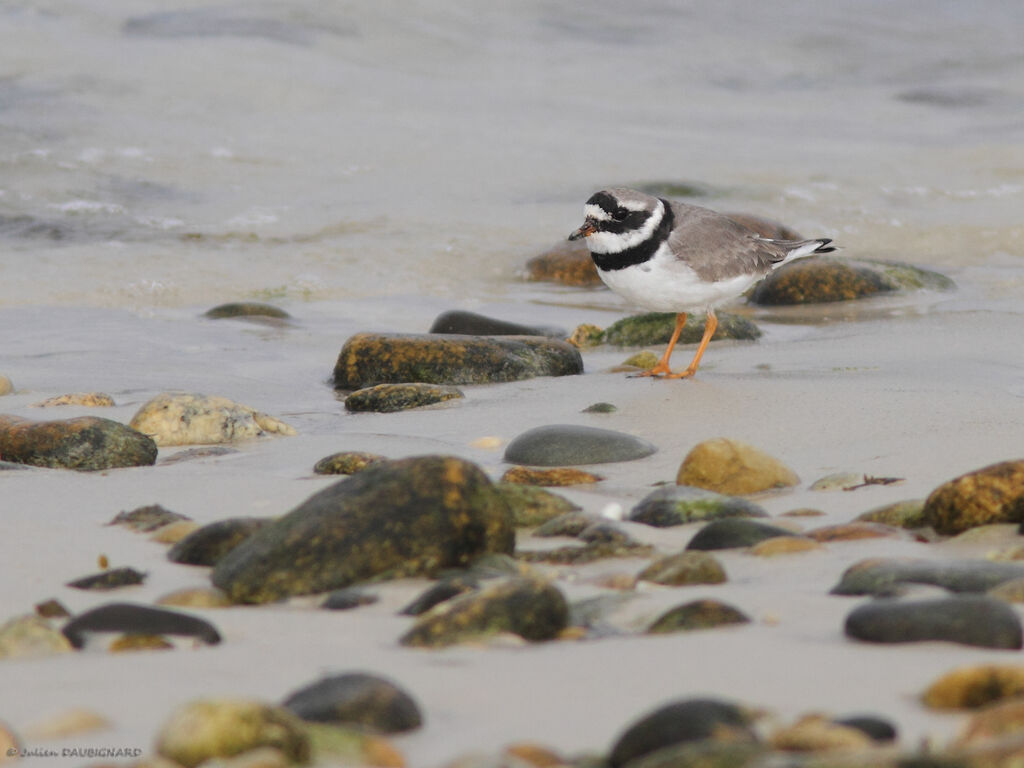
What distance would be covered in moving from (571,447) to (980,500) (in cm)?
163

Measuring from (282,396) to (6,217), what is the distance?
23.6 feet

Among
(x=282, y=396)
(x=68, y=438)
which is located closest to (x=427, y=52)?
(x=282, y=396)

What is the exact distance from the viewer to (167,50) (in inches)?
760

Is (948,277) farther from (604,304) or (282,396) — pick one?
(282,396)

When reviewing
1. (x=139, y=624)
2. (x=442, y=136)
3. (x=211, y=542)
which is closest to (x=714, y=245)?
(x=211, y=542)

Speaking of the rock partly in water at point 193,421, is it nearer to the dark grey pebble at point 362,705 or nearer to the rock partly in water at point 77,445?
the rock partly in water at point 77,445

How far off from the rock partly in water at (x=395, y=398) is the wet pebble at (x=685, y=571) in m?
2.94

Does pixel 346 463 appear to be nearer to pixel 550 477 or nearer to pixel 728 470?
pixel 550 477

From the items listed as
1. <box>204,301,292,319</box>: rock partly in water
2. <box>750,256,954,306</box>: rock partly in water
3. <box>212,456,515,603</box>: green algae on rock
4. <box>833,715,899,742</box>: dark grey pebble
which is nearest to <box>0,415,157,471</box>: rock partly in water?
<box>212,456,515,603</box>: green algae on rock

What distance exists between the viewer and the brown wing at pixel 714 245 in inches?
243

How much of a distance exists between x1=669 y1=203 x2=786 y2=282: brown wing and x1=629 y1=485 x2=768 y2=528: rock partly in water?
2.92 metres

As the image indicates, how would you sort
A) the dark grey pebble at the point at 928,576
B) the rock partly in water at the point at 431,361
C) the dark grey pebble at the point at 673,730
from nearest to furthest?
1. the dark grey pebble at the point at 673,730
2. the dark grey pebble at the point at 928,576
3. the rock partly in water at the point at 431,361

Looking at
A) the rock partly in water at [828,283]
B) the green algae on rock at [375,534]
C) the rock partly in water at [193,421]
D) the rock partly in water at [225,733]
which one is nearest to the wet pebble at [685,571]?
the green algae on rock at [375,534]

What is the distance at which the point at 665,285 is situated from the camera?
6.11m
